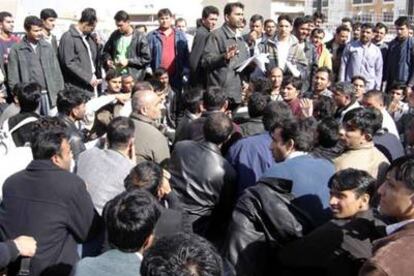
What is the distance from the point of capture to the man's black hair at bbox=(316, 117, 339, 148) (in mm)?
4441

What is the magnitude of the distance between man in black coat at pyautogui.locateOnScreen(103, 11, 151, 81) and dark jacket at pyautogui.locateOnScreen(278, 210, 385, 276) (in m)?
5.32

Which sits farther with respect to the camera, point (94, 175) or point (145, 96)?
point (145, 96)

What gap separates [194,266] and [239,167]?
8.90 ft

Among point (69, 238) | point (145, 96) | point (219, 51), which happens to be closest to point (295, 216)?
point (69, 238)

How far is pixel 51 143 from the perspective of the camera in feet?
12.2

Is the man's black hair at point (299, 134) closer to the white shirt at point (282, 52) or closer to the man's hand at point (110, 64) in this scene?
the white shirt at point (282, 52)

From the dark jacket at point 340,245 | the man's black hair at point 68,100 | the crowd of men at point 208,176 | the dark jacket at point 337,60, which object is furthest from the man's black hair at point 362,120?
the dark jacket at point 337,60

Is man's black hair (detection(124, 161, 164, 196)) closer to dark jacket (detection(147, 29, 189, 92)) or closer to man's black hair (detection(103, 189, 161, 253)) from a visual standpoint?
man's black hair (detection(103, 189, 161, 253))

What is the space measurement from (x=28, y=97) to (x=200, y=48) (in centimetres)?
294

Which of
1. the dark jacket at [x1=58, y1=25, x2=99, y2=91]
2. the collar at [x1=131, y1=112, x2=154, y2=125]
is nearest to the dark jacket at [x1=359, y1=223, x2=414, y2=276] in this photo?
the collar at [x1=131, y1=112, x2=154, y2=125]

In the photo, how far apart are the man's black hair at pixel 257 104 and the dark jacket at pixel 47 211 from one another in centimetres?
205

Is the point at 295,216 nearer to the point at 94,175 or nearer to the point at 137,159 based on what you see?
the point at 94,175

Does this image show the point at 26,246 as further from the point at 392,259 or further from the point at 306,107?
the point at 306,107

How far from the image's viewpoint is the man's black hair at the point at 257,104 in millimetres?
5195
